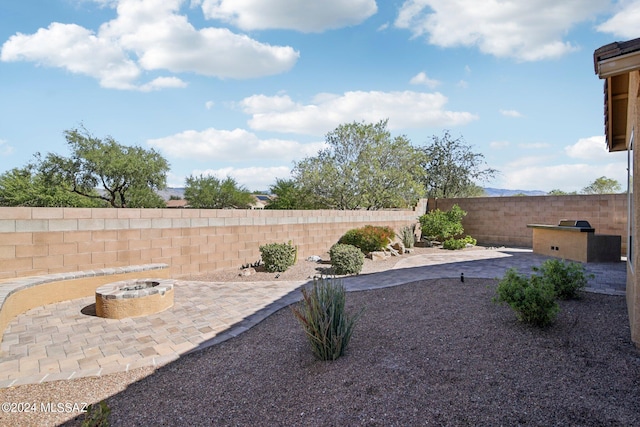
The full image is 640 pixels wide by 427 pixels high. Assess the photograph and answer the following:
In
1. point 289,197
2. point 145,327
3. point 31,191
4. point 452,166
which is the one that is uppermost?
point 452,166

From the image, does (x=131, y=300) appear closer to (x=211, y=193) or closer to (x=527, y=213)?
(x=527, y=213)

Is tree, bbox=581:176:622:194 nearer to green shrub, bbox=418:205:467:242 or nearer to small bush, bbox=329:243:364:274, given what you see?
green shrub, bbox=418:205:467:242

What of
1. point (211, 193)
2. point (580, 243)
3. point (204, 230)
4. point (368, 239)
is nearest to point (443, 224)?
point (368, 239)

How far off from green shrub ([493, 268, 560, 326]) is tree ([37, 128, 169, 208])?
2202cm

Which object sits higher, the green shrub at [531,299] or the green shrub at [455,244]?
the green shrub at [531,299]

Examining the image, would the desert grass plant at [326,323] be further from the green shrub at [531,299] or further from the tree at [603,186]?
the tree at [603,186]

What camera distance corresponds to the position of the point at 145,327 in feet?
16.2

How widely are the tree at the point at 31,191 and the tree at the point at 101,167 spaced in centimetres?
71

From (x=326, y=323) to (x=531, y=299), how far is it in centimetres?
248

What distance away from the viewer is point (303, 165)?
18422 mm

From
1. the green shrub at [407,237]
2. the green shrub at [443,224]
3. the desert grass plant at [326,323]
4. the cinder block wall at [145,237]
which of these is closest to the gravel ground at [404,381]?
the desert grass plant at [326,323]

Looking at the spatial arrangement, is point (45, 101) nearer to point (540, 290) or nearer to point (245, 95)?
point (245, 95)

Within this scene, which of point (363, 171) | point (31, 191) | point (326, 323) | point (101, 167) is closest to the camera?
point (326, 323)

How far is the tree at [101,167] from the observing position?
66.8ft
